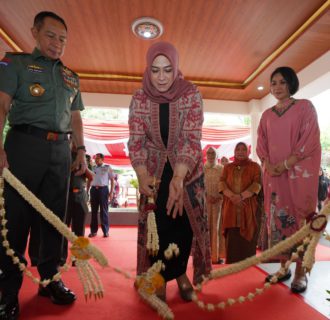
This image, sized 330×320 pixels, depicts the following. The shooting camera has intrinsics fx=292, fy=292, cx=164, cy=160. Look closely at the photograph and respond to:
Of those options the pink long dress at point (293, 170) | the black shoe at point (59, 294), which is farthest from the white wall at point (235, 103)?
the black shoe at point (59, 294)

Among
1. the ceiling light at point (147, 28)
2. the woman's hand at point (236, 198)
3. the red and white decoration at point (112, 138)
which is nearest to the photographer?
the woman's hand at point (236, 198)

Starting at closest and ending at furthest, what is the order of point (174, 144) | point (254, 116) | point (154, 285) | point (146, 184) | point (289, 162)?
point (154, 285) < point (146, 184) < point (174, 144) < point (289, 162) < point (254, 116)

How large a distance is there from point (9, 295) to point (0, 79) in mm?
1017

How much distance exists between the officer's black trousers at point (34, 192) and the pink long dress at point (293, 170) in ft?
4.52

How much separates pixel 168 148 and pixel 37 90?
731 mm

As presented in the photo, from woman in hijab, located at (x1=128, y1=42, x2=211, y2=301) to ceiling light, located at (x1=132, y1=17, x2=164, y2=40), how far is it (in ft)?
8.76

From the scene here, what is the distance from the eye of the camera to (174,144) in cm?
147

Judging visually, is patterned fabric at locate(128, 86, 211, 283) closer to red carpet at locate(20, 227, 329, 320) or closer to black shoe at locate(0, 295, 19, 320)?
red carpet at locate(20, 227, 329, 320)

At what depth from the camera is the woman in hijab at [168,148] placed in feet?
4.65

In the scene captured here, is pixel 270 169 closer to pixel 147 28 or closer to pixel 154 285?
pixel 154 285

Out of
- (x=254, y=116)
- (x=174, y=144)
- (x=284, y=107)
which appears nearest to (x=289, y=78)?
(x=284, y=107)

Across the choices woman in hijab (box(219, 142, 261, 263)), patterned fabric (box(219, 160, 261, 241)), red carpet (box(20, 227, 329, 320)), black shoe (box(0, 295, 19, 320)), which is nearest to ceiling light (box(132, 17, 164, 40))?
woman in hijab (box(219, 142, 261, 263))

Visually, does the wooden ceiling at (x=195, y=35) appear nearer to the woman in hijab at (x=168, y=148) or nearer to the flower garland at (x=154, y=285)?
the woman in hijab at (x=168, y=148)

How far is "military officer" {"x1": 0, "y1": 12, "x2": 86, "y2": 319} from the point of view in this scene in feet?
4.58
